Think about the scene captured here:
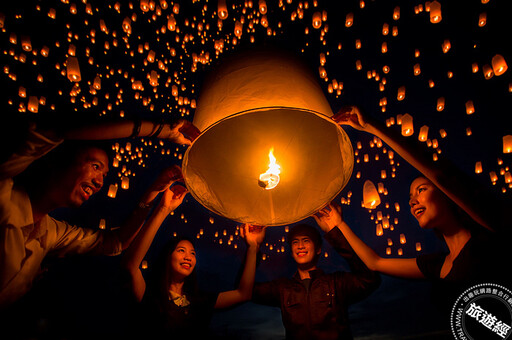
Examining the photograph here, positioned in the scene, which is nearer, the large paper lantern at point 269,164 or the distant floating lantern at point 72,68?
the large paper lantern at point 269,164

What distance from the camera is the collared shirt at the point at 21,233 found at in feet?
6.25

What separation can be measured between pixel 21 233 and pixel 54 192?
383mm

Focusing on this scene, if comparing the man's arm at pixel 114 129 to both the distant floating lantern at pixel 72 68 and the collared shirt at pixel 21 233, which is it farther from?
the distant floating lantern at pixel 72 68

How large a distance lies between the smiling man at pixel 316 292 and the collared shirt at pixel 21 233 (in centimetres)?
220

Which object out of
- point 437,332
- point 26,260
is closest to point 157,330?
point 26,260

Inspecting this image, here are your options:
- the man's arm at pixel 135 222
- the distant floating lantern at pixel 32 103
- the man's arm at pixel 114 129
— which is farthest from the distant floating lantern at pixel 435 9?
the distant floating lantern at pixel 32 103

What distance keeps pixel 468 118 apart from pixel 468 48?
1459 mm

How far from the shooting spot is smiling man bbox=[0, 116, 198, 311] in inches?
76.6

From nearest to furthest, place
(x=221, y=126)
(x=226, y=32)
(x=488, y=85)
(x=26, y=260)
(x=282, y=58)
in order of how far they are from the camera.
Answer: (x=282, y=58), (x=221, y=126), (x=26, y=260), (x=226, y=32), (x=488, y=85)

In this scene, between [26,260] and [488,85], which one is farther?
[488,85]

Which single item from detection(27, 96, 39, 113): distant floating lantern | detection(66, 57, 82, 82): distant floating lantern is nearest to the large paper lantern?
detection(66, 57, 82, 82): distant floating lantern

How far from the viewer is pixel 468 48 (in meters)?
4.71

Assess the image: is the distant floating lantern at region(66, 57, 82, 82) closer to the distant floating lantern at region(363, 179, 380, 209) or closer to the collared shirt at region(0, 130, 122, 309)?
the collared shirt at region(0, 130, 122, 309)

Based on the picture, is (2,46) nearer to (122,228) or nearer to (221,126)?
(122,228)
